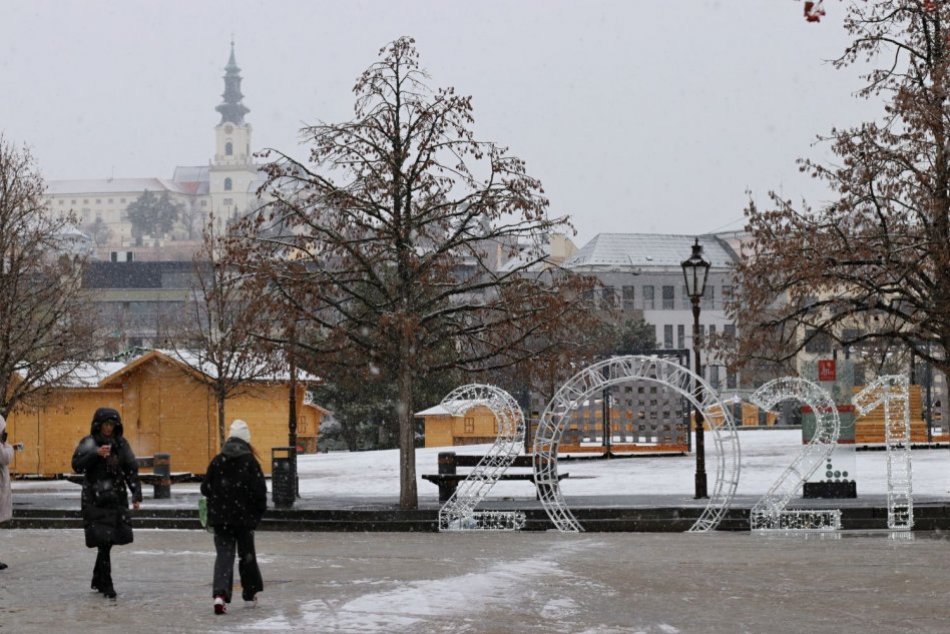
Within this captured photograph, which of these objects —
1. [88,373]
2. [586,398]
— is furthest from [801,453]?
[88,373]

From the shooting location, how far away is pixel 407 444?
2417 cm

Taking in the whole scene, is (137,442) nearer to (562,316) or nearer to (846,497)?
(562,316)

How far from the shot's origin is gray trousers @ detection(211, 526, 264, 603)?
12.2 m

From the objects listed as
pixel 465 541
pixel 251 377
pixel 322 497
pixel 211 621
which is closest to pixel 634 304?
pixel 251 377

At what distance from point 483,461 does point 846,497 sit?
20.5 feet

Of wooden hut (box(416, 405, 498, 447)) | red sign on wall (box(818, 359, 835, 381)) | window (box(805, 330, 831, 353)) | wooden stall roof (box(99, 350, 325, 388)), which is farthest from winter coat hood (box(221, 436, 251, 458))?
wooden hut (box(416, 405, 498, 447))

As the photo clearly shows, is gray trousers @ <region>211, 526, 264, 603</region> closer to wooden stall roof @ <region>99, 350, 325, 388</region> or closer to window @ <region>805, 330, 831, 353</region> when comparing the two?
window @ <region>805, 330, 831, 353</region>

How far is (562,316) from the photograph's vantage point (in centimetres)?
2388

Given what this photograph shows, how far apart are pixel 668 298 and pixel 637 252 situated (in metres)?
4.22

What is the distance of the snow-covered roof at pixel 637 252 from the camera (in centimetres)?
10919

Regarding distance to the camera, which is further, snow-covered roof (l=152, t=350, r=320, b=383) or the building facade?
the building facade

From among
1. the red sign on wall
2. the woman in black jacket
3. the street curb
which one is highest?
the red sign on wall

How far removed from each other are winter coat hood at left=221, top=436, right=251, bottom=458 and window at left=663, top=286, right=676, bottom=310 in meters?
98.5

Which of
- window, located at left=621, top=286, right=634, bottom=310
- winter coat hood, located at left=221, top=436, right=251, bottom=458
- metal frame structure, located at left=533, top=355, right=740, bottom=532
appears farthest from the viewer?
window, located at left=621, top=286, right=634, bottom=310
